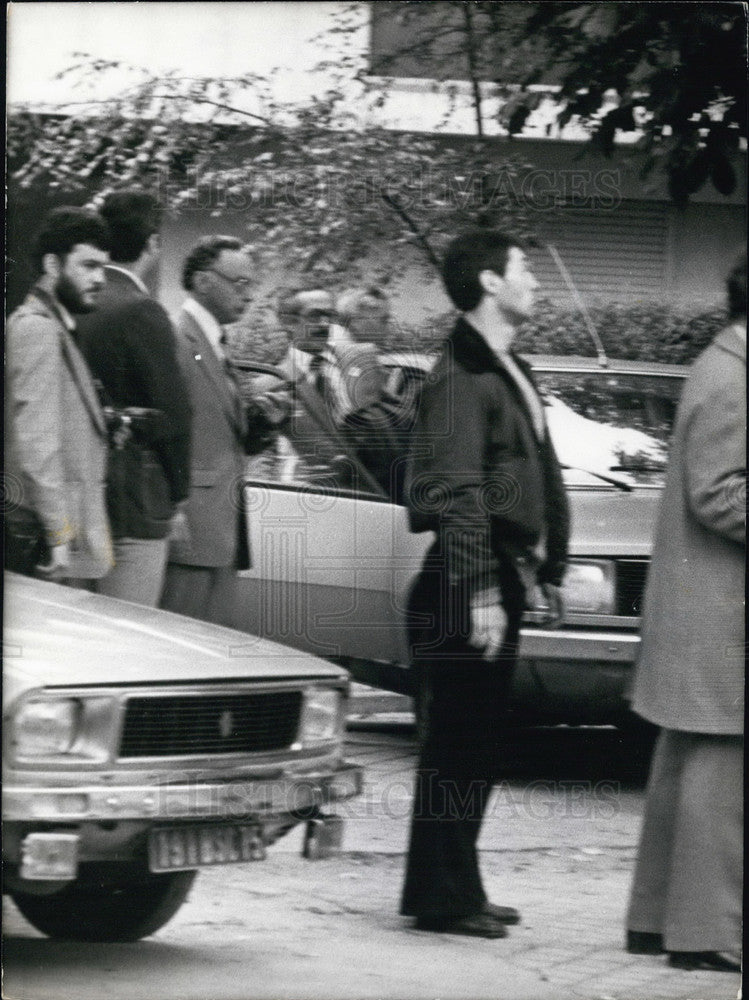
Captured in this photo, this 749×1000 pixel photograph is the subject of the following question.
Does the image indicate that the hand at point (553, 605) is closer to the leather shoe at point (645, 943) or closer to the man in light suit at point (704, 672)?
the man in light suit at point (704, 672)

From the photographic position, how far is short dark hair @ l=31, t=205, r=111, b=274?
516cm

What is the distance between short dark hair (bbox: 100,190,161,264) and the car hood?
3.06ft

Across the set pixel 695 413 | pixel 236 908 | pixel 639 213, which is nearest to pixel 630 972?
pixel 236 908

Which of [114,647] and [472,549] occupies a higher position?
[472,549]

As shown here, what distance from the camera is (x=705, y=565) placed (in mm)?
5188

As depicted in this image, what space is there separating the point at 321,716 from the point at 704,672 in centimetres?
104

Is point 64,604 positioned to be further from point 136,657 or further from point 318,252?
point 318,252

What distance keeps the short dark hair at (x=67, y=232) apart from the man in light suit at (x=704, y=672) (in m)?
1.64

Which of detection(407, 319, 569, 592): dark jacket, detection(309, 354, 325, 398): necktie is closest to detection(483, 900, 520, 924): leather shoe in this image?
detection(407, 319, 569, 592): dark jacket

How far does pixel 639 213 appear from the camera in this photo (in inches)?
210

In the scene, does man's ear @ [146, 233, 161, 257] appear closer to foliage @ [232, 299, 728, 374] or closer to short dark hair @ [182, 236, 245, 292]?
short dark hair @ [182, 236, 245, 292]

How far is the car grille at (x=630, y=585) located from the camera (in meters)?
6.04

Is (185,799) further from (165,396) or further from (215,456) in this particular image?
(165,396)

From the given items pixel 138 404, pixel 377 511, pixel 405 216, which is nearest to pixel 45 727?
pixel 138 404
